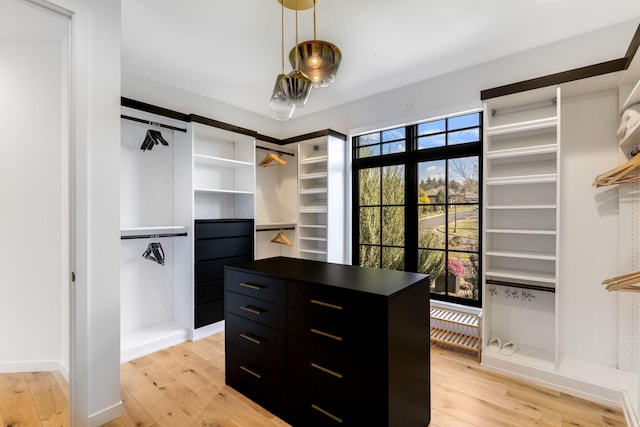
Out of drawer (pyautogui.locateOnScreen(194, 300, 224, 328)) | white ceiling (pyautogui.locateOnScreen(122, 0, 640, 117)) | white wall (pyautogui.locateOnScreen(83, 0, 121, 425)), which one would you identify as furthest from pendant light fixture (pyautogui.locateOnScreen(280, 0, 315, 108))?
drawer (pyautogui.locateOnScreen(194, 300, 224, 328))

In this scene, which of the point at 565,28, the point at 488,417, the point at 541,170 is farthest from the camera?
the point at 541,170

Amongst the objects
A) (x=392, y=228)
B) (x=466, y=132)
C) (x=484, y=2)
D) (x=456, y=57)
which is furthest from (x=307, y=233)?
(x=484, y=2)

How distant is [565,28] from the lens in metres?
2.35

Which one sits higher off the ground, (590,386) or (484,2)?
(484,2)

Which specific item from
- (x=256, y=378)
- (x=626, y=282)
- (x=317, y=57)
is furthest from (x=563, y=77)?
(x=256, y=378)

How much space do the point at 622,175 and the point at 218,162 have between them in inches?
143

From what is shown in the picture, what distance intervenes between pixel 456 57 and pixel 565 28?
0.79m

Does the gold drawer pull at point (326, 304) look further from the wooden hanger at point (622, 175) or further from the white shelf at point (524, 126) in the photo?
the white shelf at point (524, 126)

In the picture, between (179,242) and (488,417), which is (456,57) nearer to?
(488,417)

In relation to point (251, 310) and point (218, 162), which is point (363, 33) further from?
point (251, 310)

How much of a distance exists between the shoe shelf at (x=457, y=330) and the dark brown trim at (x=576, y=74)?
6.58ft

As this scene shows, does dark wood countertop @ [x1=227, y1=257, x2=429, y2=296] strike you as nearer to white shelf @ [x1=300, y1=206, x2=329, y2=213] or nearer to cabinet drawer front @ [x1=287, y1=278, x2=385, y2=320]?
cabinet drawer front @ [x1=287, y1=278, x2=385, y2=320]

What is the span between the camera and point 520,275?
100 inches

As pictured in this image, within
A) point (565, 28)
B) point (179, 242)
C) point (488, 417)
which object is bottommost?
point (488, 417)
